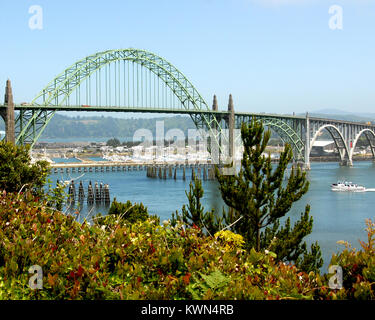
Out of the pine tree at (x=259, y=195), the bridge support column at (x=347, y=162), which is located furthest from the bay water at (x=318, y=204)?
the bridge support column at (x=347, y=162)

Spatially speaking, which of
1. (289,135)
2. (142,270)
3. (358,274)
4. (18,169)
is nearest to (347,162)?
(289,135)

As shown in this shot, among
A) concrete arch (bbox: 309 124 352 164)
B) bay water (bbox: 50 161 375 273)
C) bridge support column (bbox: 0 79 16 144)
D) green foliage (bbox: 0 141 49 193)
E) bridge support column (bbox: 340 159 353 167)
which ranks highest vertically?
bridge support column (bbox: 0 79 16 144)

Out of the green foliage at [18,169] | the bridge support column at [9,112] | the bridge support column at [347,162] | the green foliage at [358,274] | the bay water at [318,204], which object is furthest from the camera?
the bridge support column at [347,162]

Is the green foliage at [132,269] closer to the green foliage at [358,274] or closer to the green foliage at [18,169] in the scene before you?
the green foliage at [358,274]

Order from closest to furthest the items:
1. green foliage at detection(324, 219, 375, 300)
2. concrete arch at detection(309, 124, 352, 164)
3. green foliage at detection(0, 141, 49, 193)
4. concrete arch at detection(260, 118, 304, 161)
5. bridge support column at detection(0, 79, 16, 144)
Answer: green foliage at detection(324, 219, 375, 300), green foliage at detection(0, 141, 49, 193), bridge support column at detection(0, 79, 16, 144), concrete arch at detection(260, 118, 304, 161), concrete arch at detection(309, 124, 352, 164)

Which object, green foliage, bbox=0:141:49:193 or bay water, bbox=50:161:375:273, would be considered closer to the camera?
green foliage, bbox=0:141:49:193

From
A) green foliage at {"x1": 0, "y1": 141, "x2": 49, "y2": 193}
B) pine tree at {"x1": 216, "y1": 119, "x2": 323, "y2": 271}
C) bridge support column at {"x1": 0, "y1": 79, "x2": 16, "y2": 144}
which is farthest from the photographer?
bridge support column at {"x1": 0, "y1": 79, "x2": 16, "y2": 144}

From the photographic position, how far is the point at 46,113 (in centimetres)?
5541

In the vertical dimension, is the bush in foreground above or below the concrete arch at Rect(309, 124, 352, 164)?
above

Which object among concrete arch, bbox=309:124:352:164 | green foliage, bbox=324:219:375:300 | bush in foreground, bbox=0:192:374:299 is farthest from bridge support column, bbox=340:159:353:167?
bush in foreground, bbox=0:192:374:299

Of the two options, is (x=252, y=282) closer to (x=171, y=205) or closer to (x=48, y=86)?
(x=171, y=205)

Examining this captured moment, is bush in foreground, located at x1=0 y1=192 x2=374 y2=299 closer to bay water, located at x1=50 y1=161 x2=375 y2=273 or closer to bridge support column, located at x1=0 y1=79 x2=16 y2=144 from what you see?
bay water, located at x1=50 y1=161 x2=375 y2=273
